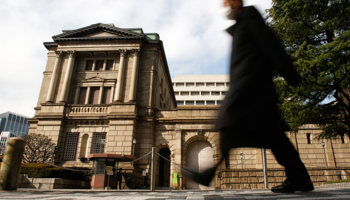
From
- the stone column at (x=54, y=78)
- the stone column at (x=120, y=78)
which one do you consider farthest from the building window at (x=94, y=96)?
the stone column at (x=54, y=78)

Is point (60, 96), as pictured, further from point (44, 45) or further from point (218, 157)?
point (218, 157)

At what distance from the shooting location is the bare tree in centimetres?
2018

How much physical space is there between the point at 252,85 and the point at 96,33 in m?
26.7

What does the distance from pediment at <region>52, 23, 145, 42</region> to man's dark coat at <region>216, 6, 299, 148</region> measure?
79.3ft

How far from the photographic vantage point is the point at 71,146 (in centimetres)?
2277

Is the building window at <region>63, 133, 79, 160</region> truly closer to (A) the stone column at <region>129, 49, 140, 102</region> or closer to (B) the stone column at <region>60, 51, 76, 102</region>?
(B) the stone column at <region>60, 51, 76, 102</region>

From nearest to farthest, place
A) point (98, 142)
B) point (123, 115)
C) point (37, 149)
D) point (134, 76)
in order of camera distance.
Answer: point (37, 149) → point (123, 115) → point (98, 142) → point (134, 76)

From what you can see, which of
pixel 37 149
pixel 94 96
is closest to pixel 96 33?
pixel 94 96

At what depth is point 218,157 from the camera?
220 cm

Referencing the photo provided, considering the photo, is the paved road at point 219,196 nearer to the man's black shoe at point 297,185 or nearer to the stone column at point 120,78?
the man's black shoe at point 297,185

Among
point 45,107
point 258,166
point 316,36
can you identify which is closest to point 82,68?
point 45,107

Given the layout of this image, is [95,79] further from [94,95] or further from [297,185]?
[297,185]

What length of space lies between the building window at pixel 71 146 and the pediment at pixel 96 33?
10350 mm

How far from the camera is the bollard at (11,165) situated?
9.10 meters
